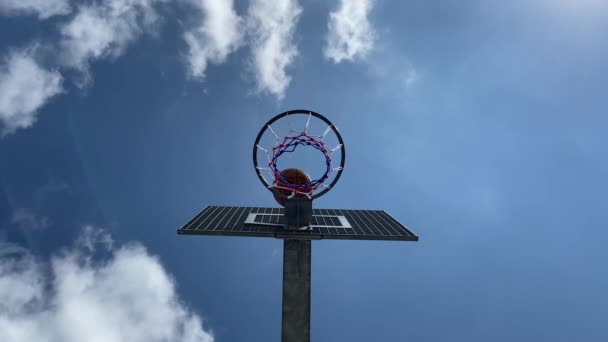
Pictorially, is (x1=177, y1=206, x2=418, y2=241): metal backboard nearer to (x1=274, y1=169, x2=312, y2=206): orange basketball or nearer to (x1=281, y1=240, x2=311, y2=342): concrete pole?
(x1=281, y1=240, x2=311, y2=342): concrete pole

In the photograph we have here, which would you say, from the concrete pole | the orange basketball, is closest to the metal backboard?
the concrete pole

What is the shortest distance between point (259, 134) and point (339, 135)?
4427mm

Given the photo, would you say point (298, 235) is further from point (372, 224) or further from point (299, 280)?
point (372, 224)

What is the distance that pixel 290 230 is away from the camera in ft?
62.2

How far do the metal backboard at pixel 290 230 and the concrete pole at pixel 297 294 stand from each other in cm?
112

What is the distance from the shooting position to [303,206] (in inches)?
748

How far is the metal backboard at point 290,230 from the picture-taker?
18.4m

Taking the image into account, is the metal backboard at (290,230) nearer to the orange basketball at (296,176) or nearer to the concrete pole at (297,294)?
the concrete pole at (297,294)

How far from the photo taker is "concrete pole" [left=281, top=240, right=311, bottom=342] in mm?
19516

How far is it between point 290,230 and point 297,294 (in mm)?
3841

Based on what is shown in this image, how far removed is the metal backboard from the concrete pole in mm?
1123

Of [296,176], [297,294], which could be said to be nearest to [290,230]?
[296,176]

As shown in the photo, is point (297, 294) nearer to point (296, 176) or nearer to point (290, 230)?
point (290, 230)

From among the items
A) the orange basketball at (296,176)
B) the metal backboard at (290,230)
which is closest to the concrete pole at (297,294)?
the metal backboard at (290,230)
